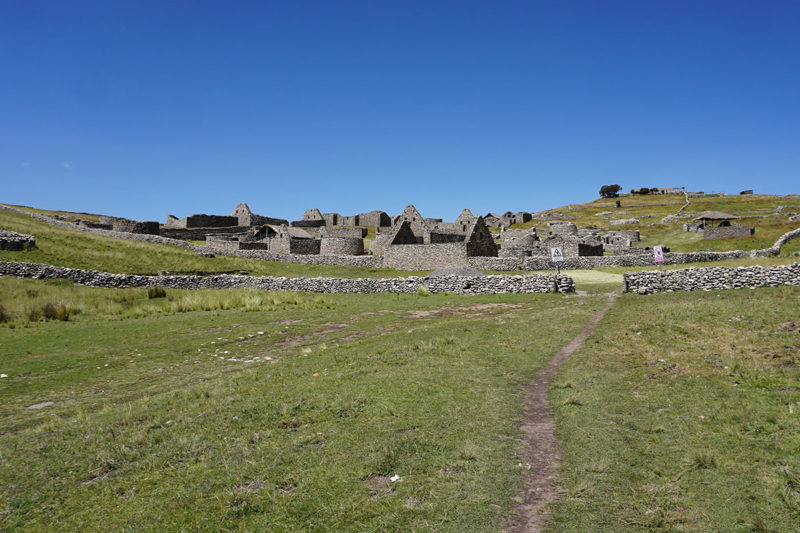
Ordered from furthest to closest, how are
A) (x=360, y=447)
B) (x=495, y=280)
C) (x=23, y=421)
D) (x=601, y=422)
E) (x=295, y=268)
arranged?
(x=295, y=268) < (x=495, y=280) < (x=23, y=421) < (x=601, y=422) < (x=360, y=447)

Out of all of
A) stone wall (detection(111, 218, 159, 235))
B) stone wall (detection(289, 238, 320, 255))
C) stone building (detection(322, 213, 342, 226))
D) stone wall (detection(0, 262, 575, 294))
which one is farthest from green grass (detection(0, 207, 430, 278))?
stone building (detection(322, 213, 342, 226))

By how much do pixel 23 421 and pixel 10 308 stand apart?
17839 millimetres

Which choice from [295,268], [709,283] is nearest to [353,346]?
[709,283]

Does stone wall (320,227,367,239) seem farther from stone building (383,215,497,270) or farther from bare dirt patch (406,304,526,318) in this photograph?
bare dirt patch (406,304,526,318)

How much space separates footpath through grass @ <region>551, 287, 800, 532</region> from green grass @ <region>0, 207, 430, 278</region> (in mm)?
33037

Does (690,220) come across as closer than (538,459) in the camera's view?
No

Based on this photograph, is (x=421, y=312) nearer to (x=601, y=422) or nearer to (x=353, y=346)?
(x=353, y=346)

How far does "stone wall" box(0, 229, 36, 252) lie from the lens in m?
40.9

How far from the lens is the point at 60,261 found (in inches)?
1590

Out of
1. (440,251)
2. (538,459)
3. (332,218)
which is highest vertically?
(332,218)

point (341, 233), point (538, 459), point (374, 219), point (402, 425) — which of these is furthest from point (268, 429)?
point (374, 219)

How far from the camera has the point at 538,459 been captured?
7.04 metres

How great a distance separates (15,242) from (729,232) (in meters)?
80.2

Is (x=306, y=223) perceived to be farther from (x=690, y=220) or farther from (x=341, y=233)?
(x=690, y=220)
